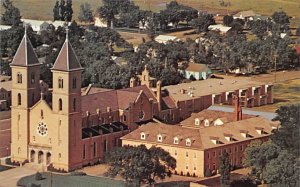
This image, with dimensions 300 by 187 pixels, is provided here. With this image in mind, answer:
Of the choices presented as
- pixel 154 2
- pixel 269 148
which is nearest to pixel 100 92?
pixel 269 148

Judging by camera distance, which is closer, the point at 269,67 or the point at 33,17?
the point at 269,67

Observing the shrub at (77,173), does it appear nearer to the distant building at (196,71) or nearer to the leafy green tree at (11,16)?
the distant building at (196,71)

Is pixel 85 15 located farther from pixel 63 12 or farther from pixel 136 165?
pixel 136 165

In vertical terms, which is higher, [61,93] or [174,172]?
[61,93]

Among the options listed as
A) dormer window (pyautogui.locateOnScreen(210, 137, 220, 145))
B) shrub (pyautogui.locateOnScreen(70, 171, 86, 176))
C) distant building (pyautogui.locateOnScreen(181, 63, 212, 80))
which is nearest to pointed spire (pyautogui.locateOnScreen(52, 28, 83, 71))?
shrub (pyautogui.locateOnScreen(70, 171, 86, 176))

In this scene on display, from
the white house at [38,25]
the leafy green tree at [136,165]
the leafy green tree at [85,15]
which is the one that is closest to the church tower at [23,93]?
the leafy green tree at [136,165]

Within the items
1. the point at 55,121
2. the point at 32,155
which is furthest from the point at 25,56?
the point at 32,155

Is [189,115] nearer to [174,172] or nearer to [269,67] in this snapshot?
[174,172]
